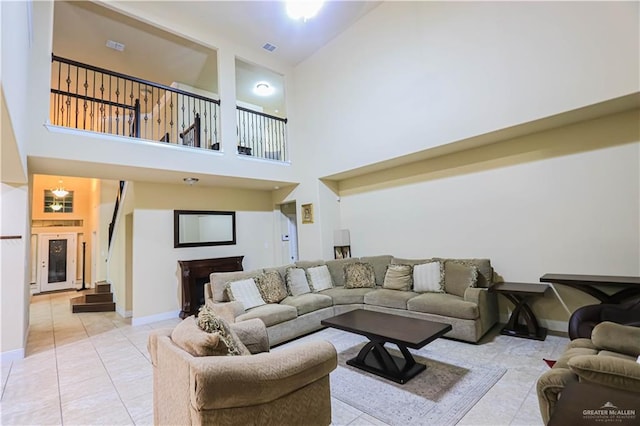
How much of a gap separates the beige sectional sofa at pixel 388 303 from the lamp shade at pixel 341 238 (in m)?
1.15

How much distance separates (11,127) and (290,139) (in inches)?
180

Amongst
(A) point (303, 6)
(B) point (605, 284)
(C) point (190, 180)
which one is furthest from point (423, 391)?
(C) point (190, 180)

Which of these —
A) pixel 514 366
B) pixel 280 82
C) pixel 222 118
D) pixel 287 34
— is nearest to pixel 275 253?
pixel 222 118

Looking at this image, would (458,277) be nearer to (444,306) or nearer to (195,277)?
(444,306)

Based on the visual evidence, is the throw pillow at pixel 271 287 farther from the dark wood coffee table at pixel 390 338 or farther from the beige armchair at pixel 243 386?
the beige armchair at pixel 243 386

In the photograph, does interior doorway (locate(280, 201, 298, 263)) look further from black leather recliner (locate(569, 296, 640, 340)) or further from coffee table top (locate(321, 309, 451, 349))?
black leather recliner (locate(569, 296, 640, 340))

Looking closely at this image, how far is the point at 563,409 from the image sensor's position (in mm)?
1367

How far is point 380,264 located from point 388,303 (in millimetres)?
966

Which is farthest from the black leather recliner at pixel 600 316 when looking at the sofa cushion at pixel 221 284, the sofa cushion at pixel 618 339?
the sofa cushion at pixel 221 284

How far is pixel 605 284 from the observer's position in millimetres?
3090

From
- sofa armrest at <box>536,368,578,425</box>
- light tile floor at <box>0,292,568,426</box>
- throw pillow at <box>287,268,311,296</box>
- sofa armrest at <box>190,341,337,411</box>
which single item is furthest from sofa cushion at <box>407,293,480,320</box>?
sofa armrest at <box>190,341,337,411</box>

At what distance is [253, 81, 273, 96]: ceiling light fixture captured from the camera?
23.0 feet

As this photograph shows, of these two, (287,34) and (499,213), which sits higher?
(287,34)

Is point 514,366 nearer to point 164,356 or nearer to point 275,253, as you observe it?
point 164,356
